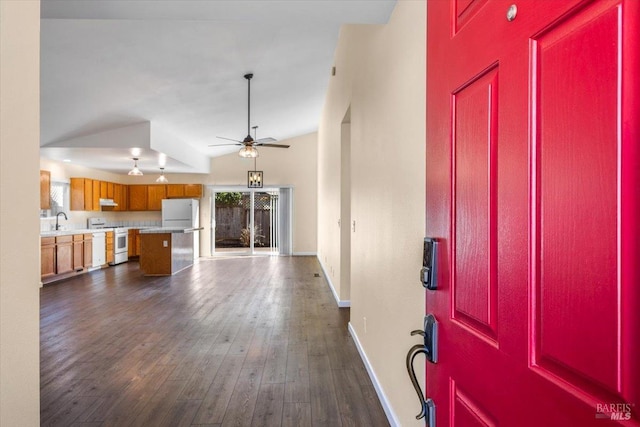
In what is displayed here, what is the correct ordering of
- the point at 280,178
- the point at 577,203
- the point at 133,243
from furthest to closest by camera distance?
the point at 280,178
the point at 133,243
the point at 577,203

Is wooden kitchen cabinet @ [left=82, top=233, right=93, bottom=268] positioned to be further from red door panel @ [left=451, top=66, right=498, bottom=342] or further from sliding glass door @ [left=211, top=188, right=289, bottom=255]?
red door panel @ [left=451, top=66, right=498, bottom=342]

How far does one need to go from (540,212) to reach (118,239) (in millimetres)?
9724

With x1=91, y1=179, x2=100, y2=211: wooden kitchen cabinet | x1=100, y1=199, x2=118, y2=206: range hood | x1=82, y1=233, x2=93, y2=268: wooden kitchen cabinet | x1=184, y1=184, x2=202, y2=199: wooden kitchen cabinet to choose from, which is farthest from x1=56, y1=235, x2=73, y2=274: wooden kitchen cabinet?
x1=184, y1=184, x2=202, y2=199: wooden kitchen cabinet

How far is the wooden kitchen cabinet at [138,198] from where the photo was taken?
10250 mm

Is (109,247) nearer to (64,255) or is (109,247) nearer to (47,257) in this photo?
(64,255)

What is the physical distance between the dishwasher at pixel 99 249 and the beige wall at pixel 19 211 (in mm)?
7756

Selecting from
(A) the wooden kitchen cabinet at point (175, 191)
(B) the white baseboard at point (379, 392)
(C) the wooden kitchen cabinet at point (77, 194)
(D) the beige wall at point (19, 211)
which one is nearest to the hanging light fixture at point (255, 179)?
(A) the wooden kitchen cabinet at point (175, 191)

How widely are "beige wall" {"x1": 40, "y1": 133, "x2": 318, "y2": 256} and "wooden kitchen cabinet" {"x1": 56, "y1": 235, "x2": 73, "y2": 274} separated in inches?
136

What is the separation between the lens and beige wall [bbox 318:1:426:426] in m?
1.70

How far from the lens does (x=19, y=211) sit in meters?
1.05

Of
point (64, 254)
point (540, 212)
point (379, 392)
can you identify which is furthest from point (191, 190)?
point (540, 212)

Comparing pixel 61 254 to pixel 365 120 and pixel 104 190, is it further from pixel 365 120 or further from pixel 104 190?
pixel 365 120

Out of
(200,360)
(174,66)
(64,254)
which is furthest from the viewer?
(64,254)

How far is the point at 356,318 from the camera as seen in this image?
137 inches
